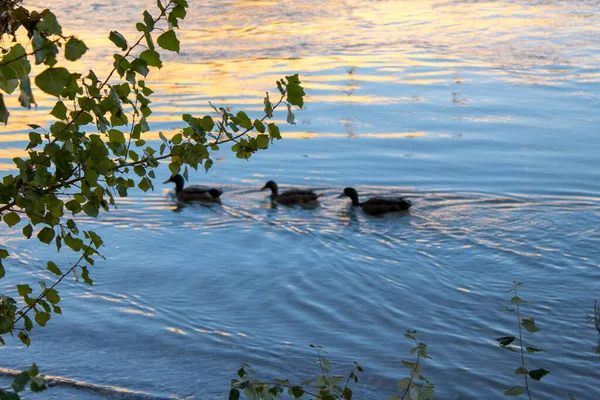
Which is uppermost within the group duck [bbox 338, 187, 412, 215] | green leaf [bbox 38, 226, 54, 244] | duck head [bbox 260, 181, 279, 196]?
green leaf [bbox 38, 226, 54, 244]

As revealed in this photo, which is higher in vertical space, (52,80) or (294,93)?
(52,80)

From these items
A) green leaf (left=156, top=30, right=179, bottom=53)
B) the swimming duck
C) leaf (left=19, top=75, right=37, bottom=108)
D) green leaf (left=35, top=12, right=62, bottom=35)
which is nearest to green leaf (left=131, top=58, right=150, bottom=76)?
green leaf (left=156, top=30, right=179, bottom=53)

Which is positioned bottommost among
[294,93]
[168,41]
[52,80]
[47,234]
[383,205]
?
[383,205]

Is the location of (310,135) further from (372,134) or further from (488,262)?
(488,262)

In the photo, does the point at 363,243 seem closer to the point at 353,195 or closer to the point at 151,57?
the point at 353,195

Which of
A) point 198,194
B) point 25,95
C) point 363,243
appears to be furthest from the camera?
point 198,194

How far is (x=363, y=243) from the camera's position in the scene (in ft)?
37.3

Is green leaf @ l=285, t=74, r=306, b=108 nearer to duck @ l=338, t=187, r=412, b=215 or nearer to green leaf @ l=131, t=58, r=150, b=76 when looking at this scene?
green leaf @ l=131, t=58, r=150, b=76

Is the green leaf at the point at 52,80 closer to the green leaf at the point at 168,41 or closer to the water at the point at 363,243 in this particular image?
the green leaf at the point at 168,41

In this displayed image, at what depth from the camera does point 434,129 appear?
1625 centimetres

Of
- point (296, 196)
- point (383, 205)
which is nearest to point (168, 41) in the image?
point (383, 205)

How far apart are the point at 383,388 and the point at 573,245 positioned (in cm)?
443

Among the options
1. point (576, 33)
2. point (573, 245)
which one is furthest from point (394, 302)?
point (576, 33)

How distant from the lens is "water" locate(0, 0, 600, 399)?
7887 millimetres
